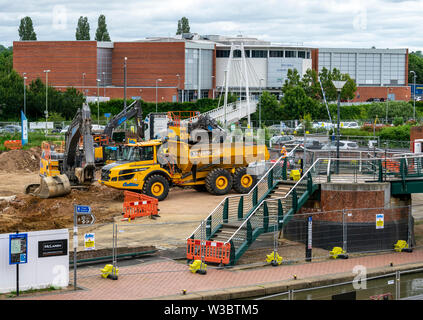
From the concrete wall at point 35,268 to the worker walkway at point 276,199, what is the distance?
4.46 metres

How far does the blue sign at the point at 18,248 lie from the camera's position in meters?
17.2

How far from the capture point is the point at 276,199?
2339 cm

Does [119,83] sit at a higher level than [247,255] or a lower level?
higher

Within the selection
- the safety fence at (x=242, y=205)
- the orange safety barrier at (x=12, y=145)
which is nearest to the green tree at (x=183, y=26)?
the orange safety barrier at (x=12, y=145)

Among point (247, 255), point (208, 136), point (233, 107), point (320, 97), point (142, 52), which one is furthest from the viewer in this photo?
point (142, 52)

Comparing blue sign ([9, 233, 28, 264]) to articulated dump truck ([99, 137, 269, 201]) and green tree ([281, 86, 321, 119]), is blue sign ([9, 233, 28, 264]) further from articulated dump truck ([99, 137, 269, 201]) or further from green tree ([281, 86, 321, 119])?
green tree ([281, 86, 321, 119])

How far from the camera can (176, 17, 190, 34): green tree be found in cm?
14675

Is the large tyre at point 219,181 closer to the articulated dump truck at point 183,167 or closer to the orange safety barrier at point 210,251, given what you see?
the articulated dump truck at point 183,167

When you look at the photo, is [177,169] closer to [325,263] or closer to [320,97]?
[325,263]

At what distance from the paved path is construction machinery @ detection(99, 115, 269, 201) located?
1197cm

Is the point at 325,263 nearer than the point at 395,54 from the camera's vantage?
Yes

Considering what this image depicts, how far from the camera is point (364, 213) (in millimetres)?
23672
